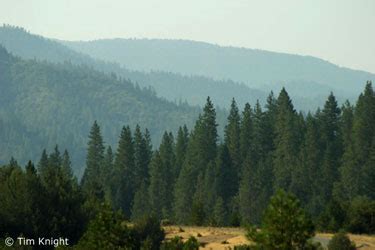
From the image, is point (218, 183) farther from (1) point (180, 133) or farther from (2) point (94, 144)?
(2) point (94, 144)

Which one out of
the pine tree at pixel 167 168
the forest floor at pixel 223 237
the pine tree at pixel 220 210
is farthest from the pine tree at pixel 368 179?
the forest floor at pixel 223 237

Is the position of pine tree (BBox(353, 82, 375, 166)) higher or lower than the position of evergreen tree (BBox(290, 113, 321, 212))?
higher

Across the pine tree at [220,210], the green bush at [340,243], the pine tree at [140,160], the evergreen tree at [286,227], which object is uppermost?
the pine tree at [140,160]

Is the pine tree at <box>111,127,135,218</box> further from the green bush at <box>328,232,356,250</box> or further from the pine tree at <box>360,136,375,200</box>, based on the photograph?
the green bush at <box>328,232,356,250</box>

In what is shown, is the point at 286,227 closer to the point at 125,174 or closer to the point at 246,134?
the point at 246,134

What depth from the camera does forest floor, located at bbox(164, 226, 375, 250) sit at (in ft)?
135

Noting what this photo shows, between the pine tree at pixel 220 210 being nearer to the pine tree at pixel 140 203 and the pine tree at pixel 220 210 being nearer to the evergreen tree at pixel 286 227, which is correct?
the pine tree at pixel 140 203

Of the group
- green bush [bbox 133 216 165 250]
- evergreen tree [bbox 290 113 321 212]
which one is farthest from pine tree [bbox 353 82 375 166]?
green bush [bbox 133 216 165 250]

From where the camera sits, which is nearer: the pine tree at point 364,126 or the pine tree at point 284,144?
the pine tree at point 364,126

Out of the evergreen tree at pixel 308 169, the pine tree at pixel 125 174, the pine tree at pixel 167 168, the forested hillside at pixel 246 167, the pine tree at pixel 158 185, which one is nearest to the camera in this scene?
the forested hillside at pixel 246 167

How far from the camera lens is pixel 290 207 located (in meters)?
27.4

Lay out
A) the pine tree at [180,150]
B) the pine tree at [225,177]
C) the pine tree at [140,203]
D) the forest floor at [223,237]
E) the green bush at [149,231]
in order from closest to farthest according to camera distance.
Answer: the forest floor at [223,237], the green bush at [149,231], the pine tree at [225,177], the pine tree at [140,203], the pine tree at [180,150]

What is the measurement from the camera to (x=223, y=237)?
45156 mm

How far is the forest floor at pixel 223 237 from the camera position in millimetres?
41031
